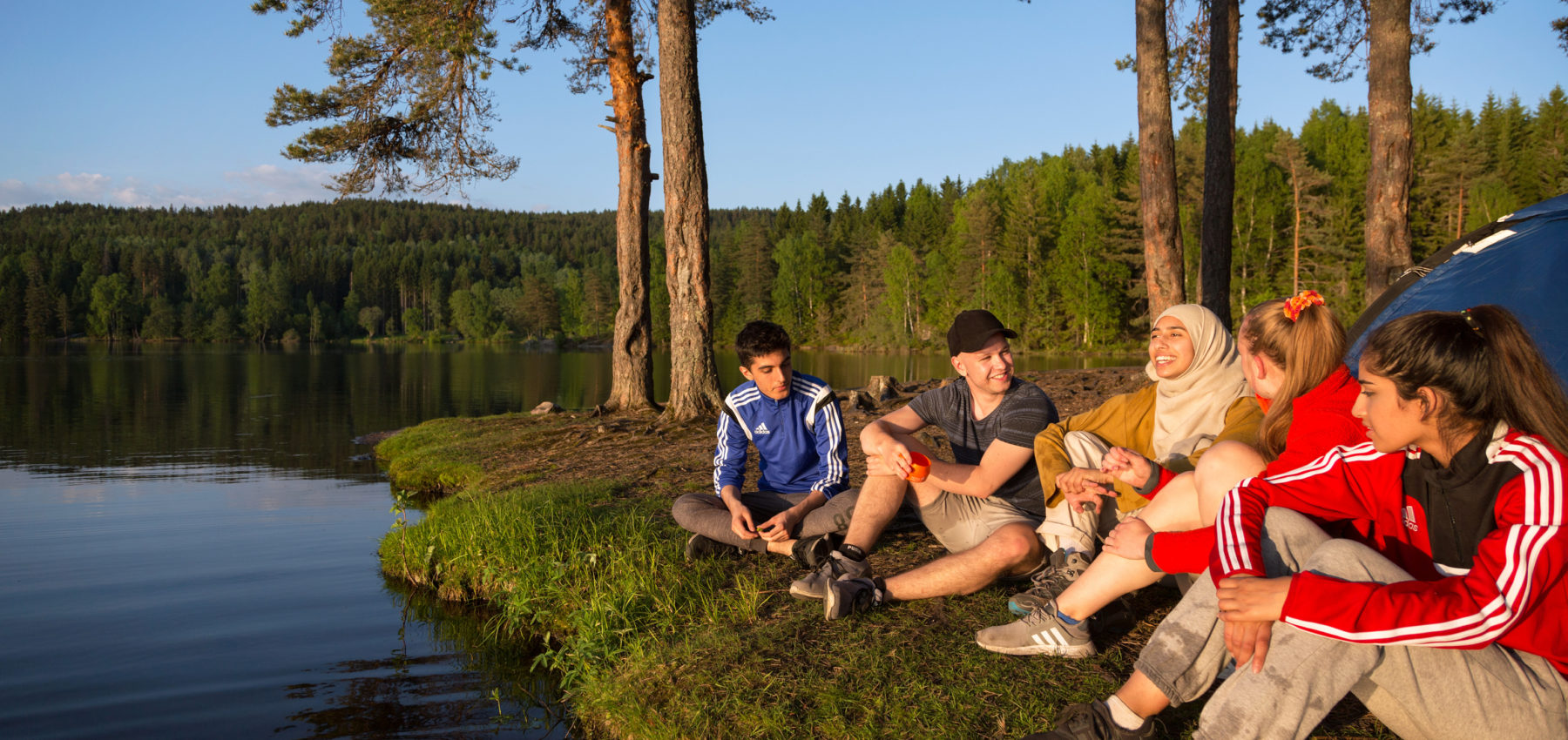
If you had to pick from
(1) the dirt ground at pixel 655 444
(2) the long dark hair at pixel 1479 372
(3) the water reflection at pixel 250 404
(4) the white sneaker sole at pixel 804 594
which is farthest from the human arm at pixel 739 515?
(3) the water reflection at pixel 250 404

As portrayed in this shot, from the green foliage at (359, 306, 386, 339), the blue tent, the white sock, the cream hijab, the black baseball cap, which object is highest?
the green foliage at (359, 306, 386, 339)

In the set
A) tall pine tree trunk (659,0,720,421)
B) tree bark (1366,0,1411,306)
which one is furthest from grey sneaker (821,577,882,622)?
tree bark (1366,0,1411,306)

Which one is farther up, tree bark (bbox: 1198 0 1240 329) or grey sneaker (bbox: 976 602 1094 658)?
tree bark (bbox: 1198 0 1240 329)

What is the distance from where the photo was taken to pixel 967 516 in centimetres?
418

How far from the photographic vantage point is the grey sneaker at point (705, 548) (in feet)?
16.3

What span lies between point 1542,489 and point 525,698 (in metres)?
3.91

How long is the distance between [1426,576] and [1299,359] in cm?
88

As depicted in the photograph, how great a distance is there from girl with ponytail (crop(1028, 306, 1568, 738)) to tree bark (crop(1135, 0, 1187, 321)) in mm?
7084

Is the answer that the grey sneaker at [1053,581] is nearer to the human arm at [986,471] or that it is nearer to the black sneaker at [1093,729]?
the human arm at [986,471]

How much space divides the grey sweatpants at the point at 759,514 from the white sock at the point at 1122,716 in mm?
2036

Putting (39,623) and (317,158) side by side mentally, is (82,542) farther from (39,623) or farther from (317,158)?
(317,158)

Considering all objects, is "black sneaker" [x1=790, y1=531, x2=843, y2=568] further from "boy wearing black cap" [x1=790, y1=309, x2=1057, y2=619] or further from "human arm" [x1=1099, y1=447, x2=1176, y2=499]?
"human arm" [x1=1099, y1=447, x2=1176, y2=499]

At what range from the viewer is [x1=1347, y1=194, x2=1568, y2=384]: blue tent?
4777 mm

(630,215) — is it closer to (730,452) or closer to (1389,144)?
(730,452)
